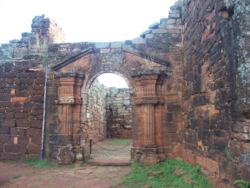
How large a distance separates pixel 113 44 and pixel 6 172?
458cm

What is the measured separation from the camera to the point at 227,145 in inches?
173

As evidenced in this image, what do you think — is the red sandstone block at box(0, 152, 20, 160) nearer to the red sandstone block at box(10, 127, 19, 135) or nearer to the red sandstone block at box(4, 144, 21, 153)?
the red sandstone block at box(4, 144, 21, 153)

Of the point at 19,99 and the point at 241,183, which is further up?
the point at 19,99

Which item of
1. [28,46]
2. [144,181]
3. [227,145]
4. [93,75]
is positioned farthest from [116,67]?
[227,145]

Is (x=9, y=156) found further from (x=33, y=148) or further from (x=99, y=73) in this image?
(x=99, y=73)

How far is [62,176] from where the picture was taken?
6789mm

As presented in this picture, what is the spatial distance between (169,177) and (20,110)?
4.97 metres

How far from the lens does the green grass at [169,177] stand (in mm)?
5474

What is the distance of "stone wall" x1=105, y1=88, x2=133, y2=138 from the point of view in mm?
15922

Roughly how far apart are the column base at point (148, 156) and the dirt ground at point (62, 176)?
1.55 feet

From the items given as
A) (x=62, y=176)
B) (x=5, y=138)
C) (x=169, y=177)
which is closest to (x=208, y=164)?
(x=169, y=177)

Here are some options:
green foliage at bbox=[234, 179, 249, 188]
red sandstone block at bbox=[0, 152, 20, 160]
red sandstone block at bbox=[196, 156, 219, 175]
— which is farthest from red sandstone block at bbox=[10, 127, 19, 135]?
green foliage at bbox=[234, 179, 249, 188]

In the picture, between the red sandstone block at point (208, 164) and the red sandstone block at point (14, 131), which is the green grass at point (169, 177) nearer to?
the red sandstone block at point (208, 164)

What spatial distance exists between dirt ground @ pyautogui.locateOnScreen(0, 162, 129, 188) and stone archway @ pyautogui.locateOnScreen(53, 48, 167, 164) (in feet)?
2.48
